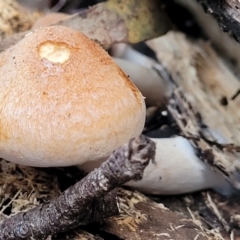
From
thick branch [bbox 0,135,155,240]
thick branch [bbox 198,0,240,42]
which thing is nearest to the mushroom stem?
thick branch [bbox 0,135,155,240]

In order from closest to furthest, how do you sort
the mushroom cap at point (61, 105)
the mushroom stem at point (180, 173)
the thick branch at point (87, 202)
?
the thick branch at point (87, 202)
the mushroom cap at point (61, 105)
the mushroom stem at point (180, 173)

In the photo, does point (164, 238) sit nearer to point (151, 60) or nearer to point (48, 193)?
point (48, 193)

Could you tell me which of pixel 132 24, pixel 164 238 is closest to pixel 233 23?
pixel 132 24

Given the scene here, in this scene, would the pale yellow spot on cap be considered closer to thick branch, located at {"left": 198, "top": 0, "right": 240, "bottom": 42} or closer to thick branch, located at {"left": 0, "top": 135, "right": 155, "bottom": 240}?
thick branch, located at {"left": 0, "top": 135, "right": 155, "bottom": 240}

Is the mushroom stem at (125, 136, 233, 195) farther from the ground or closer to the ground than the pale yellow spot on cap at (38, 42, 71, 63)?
closer to the ground

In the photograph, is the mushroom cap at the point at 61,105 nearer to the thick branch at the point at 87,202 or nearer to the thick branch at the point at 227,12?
the thick branch at the point at 87,202

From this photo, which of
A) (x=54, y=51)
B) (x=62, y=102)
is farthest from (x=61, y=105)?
(x=54, y=51)

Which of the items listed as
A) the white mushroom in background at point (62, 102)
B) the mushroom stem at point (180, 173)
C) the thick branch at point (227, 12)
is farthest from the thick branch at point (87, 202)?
the thick branch at point (227, 12)

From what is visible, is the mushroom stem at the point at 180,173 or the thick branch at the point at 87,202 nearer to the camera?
the thick branch at the point at 87,202

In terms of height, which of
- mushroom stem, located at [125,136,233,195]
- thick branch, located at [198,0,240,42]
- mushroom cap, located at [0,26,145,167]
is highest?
thick branch, located at [198,0,240,42]
